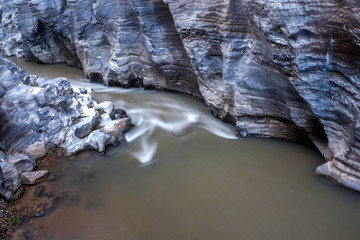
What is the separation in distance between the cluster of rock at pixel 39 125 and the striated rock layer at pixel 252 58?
312 centimetres

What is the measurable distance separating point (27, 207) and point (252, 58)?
623cm

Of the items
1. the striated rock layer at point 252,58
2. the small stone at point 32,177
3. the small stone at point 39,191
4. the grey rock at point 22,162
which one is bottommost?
the small stone at point 39,191

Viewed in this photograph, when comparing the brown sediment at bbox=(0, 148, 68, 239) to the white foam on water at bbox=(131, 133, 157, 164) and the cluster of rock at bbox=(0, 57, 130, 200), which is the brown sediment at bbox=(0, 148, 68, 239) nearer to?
the cluster of rock at bbox=(0, 57, 130, 200)

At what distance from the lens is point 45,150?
7211mm

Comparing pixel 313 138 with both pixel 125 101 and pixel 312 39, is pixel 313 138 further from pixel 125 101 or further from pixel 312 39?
pixel 125 101

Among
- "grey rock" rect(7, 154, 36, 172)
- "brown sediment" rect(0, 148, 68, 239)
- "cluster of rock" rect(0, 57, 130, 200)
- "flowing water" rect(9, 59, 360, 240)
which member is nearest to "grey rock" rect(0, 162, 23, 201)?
"cluster of rock" rect(0, 57, 130, 200)

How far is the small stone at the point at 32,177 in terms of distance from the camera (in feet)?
20.3

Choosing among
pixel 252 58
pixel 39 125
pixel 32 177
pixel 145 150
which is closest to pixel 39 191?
pixel 32 177

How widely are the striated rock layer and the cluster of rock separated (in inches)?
123

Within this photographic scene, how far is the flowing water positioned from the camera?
4953 mm

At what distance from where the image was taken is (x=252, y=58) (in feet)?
23.3

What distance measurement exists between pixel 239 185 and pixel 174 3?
6.08 meters

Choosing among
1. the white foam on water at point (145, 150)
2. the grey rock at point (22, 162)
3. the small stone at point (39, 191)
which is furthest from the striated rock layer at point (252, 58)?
the grey rock at point (22, 162)

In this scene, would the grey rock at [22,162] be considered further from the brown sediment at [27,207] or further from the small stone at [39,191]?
the small stone at [39,191]
